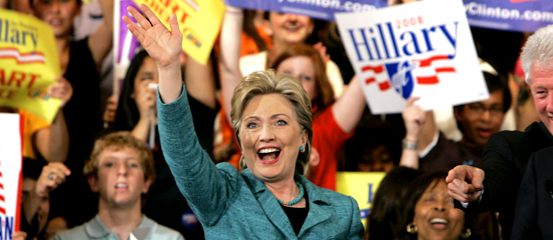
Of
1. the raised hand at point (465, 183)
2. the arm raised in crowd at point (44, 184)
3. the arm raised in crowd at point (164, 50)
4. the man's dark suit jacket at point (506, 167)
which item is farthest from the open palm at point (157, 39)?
the arm raised in crowd at point (44, 184)

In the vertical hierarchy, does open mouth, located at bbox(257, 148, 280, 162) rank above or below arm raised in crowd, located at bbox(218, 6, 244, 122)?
below

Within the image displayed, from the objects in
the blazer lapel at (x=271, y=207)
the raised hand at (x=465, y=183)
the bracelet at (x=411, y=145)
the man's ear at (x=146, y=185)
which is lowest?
the man's ear at (x=146, y=185)

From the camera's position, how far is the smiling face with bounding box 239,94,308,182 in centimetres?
183

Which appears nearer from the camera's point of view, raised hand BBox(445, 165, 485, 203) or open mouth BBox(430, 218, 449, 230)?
raised hand BBox(445, 165, 485, 203)

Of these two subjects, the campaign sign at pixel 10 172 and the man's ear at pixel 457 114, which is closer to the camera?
the campaign sign at pixel 10 172

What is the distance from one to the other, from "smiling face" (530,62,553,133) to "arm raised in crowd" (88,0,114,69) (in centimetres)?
276

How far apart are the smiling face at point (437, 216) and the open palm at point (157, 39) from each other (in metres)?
1.73

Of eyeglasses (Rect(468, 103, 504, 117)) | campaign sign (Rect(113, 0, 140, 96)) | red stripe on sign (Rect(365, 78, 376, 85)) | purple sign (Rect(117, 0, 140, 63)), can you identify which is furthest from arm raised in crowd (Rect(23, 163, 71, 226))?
eyeglasses (Rect(468, 103, 504, 117))

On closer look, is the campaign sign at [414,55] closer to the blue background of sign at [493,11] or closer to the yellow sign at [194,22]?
the blue background of sign at [493,11]

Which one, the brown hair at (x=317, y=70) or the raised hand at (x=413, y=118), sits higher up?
the brown hair at (x=317, y=70)

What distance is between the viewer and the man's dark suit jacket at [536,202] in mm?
1481

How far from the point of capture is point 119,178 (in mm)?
3154

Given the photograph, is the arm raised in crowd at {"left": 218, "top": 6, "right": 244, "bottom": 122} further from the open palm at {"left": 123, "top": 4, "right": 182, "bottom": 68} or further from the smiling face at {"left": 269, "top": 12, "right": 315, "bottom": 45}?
the open palm at {"left": 123, "top": 4, "right": 182, "bottom": 68}

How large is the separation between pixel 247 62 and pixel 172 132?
7.20 feet
